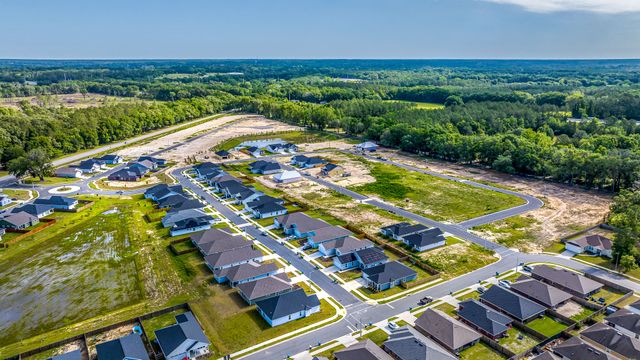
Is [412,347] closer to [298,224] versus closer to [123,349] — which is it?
[123,349]

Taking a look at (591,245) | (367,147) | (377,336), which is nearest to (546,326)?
(377,336)

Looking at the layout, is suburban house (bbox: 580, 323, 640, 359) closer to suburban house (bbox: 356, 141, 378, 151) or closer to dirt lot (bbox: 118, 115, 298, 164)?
suburban house (bbox: 356, 141, 378, 151)

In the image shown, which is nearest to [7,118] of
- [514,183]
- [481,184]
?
[481,184]

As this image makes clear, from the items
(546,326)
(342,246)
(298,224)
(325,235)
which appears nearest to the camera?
(546,326)

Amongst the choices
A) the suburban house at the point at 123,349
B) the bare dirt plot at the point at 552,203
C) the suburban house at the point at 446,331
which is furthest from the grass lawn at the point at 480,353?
the suburban house at the point at 123,349

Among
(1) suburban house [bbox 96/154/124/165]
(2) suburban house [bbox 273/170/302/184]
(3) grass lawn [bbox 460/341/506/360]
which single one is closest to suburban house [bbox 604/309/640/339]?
(3) grass lawn [bbox 460/341/506/360]

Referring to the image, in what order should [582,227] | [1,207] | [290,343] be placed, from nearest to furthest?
1. [290,343]
2. [582,227]
3. [1,207]

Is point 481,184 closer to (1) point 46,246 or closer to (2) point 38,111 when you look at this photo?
(1) point 46,246
